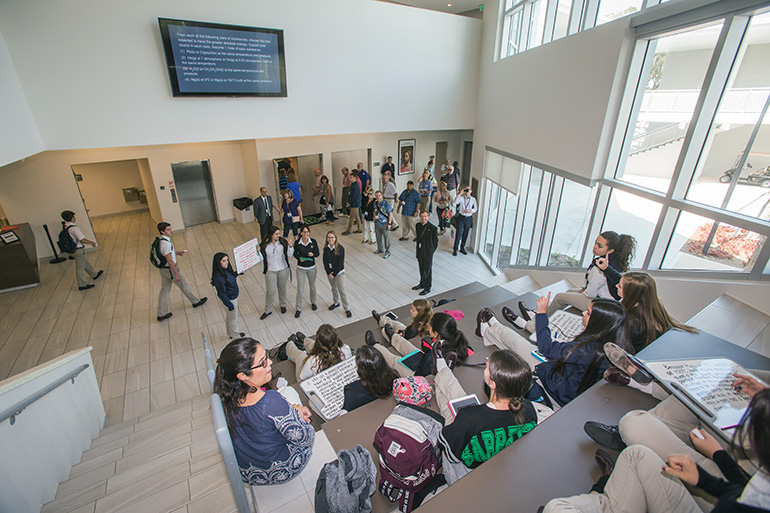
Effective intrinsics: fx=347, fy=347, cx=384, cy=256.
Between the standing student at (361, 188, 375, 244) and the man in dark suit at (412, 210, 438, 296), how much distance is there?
2430 millimetres

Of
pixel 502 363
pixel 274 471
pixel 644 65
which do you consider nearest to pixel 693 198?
pixel 644 65

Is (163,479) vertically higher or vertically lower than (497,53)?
lower

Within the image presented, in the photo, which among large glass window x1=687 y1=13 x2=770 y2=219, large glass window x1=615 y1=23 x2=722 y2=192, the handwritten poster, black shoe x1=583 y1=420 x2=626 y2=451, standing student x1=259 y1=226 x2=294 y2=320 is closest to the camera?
the handwritten poster

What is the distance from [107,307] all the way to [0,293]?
2.72 meters

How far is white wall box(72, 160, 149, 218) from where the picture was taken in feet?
38.1

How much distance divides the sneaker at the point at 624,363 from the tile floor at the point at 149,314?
453cm

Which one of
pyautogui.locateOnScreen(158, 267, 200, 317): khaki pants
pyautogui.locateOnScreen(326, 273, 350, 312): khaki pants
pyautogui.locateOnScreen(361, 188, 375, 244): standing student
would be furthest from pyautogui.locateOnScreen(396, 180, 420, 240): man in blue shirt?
pyautogui.locateOnScreen(158, 267, 200, 317): khaki pants

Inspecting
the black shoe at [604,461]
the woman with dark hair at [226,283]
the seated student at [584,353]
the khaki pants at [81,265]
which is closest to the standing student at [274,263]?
the woman with dark hair at [226,283]

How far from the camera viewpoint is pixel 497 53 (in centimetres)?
883

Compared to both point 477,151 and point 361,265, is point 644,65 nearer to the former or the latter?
point 477,151

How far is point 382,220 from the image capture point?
8.92 metres

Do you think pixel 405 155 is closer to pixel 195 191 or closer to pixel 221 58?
pixel 195 191

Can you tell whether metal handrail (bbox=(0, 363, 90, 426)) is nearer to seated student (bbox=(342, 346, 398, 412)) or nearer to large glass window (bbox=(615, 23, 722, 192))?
seated student (bbox=(342, 346, 398, 412))

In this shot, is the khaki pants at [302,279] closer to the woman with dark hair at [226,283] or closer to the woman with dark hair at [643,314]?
the woman with dark hair at [226,283]
